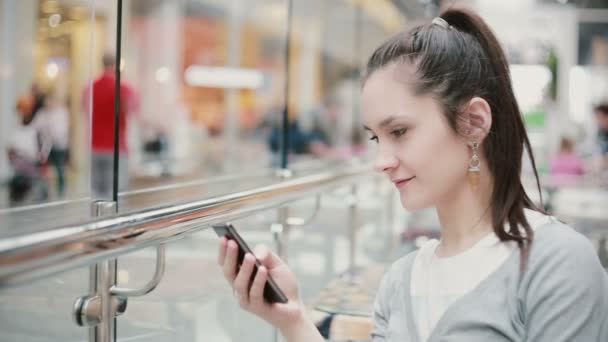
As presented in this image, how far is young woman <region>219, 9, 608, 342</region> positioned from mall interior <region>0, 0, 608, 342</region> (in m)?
0.13

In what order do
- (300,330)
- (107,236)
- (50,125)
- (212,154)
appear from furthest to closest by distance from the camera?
(212,154) → (50,125) → (300,330) → (107,236)

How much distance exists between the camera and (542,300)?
1069 millimetres

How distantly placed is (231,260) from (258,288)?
58mm

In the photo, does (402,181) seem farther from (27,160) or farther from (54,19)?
(54,19)

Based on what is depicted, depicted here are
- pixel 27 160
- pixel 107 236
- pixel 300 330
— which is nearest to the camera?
pixel 107 236

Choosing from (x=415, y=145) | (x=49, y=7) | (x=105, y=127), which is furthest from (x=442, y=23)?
(x=49, y=7)

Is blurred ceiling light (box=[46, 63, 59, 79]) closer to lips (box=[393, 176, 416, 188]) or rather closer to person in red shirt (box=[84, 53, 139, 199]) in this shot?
person in red shirt (box=[84, 53, 139, 199])

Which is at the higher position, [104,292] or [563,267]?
[563,267]

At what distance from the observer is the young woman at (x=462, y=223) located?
3.53ft

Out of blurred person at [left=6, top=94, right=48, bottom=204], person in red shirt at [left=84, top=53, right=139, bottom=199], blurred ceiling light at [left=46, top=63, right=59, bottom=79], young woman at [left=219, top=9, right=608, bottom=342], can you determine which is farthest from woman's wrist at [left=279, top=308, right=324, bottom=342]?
blurred ceiling light at [left=46, top=63, right=59, bottom=79]

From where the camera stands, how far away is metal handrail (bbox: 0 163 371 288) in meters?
0.85

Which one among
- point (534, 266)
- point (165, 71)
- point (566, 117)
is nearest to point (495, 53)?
point (534, 266)

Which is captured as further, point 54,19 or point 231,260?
point 54,19

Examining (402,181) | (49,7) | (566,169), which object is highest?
(49,7)
